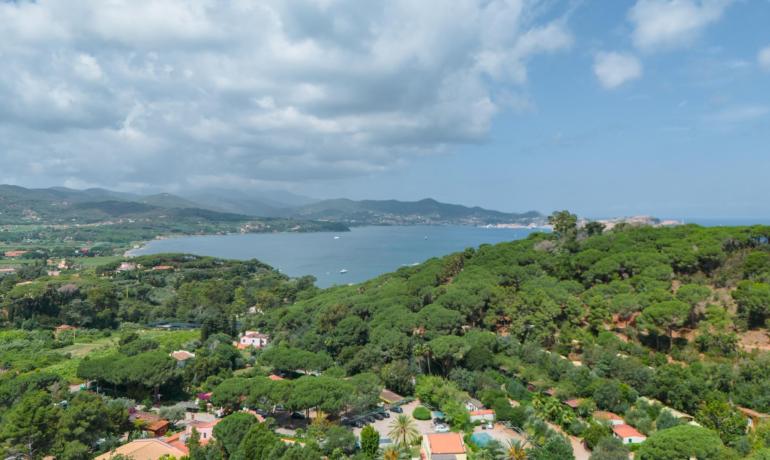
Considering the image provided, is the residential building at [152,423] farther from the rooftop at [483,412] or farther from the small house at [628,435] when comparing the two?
the small house at [628,435]

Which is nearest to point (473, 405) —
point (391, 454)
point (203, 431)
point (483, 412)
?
point (483, 412)

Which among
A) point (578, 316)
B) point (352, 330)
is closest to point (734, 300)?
point (578, 316)

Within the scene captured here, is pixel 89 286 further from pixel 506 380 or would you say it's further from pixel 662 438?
pixel 662 438

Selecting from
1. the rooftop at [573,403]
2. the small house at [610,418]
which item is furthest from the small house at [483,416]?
the small house at [610,418]

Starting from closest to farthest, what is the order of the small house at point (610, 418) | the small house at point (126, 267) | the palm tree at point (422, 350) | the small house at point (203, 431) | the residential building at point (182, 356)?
the small house at point (203, 431), the small house at point (610, 418), the palm tree at point (422, 350), the residential building at point (182, 356), the small house at point (126, 267)

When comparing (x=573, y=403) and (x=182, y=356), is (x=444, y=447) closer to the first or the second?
(x=573, y=403)
